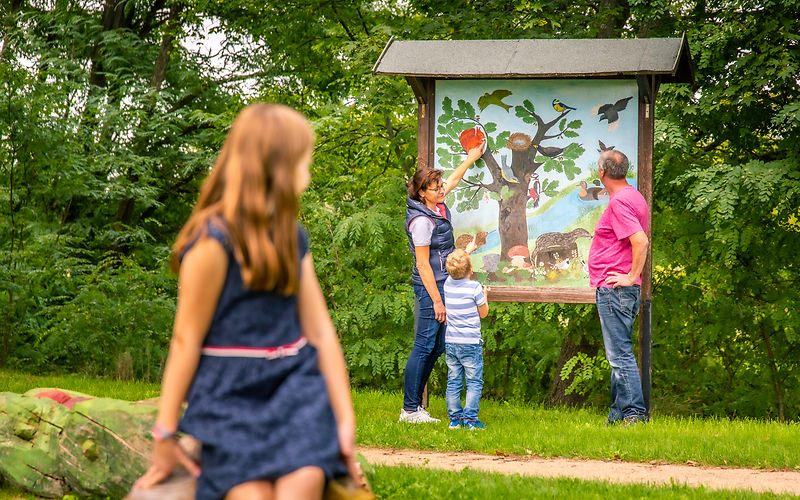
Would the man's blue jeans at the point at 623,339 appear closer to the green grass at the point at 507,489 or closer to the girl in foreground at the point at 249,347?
the green grass at the point at 507,489

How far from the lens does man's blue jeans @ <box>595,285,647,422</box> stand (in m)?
7.57

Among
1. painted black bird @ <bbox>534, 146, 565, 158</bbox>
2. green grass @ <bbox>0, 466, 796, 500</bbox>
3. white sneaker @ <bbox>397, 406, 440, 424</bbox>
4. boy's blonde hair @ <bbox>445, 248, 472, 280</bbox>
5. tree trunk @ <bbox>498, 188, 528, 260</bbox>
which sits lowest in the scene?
green grass @ <bbox>0, 466, 796, 500</bbox>

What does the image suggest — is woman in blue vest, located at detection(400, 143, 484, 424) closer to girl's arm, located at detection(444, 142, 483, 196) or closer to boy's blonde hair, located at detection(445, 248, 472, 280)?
boy's blonde hair, located at detection(445, 248, 472, 280)

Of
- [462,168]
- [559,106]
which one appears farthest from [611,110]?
[462,168]

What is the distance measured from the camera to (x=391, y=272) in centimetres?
1123

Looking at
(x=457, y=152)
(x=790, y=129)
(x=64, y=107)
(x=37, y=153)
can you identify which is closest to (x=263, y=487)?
(x=457, y=152)

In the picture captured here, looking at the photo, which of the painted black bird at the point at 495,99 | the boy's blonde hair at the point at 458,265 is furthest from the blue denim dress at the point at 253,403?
the painted black bird at the point at 495,99

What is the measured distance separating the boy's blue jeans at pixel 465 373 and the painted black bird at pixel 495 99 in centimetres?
245

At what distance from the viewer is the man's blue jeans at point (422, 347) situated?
7.64 metres

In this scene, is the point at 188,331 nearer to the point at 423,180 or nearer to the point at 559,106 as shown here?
the point at 423,180

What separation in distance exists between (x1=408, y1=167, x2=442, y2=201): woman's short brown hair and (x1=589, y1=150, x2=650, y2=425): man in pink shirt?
1425 mm

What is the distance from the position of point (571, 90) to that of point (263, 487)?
6.65 m

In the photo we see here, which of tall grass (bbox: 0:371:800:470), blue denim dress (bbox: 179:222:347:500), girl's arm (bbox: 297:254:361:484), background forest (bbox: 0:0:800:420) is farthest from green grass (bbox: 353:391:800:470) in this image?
blue denim dress (bbox: 179:222:347:500)

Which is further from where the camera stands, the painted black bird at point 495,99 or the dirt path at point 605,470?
the painted black bird at point 495,99
